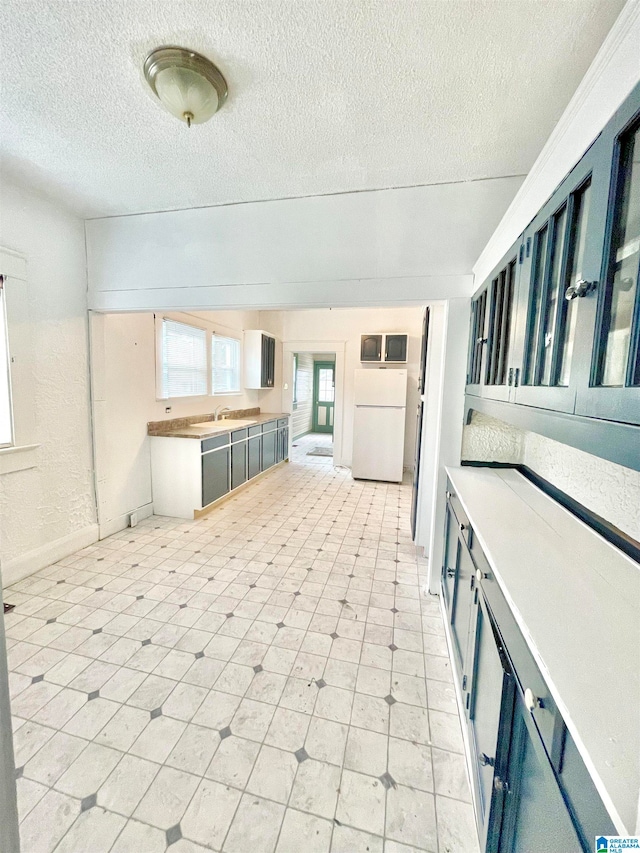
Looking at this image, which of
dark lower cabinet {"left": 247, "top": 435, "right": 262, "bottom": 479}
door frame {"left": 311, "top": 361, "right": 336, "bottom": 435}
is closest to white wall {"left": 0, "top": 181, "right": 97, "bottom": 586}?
dark lower cabinet {"left": 247, "top": 435, "right": 262, "bottom": 479}

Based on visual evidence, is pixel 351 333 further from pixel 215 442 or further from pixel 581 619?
pixel 581 619

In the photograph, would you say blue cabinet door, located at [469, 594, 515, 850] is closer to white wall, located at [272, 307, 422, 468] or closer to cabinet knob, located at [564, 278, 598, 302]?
cabinet knob, located at [564, 278, 598, 302]

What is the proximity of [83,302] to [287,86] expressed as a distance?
2.48m

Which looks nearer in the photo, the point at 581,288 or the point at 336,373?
A: the point at 581,288

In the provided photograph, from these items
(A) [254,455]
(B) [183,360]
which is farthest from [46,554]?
(A) [254,455]

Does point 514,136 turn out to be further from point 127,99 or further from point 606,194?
point 127,99

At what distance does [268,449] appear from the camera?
18.9 feet

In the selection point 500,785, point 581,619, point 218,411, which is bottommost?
point 500,785

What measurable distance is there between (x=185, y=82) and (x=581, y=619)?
8.10ft

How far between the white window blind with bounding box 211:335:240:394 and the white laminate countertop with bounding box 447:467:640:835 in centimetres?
435

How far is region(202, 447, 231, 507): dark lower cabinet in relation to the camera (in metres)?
3.93

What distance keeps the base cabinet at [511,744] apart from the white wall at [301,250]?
1.86 metres

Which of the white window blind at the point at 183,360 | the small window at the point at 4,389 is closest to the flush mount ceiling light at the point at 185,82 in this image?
the small window at the point at 4,389

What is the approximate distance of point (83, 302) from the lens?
3102 mm
